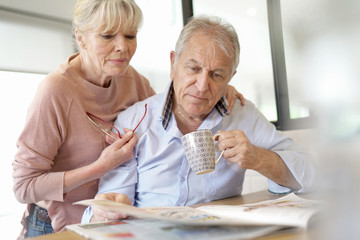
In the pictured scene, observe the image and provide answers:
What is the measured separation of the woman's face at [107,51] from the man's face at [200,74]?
11.0 inches

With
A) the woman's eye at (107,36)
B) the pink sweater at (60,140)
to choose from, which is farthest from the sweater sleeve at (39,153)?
the woman's eye at (107,36)

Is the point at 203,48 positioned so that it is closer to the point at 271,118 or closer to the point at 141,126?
the point at 141,126

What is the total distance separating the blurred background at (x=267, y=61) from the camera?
11.0 inches

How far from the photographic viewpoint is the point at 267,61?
2592 millimetres

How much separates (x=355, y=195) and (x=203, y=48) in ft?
3.61

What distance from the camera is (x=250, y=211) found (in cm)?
80

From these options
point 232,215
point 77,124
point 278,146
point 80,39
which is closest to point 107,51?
point 80,39

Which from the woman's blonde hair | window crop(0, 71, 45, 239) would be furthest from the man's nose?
window crop(0, 71, 45, 239)

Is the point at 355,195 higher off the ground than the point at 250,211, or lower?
higher

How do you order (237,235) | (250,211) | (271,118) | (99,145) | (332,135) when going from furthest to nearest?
(271,118) → (99,145) → (250,211) → (237,235) → (332,135)

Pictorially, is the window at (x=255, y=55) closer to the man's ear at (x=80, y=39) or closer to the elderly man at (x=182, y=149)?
the elderly man at (x=182, y=149)

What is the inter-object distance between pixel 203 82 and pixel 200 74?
0.13 feet

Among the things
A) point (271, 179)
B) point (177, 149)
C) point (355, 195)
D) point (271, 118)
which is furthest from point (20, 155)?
point (271, 118)

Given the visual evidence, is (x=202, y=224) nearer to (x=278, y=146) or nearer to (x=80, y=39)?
(x=278, y=146)
